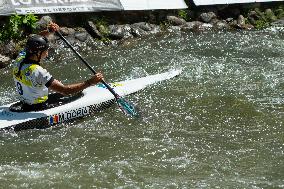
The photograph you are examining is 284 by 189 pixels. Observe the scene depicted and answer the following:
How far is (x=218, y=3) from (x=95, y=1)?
12.2 ft

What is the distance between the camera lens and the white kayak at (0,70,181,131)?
8.52m

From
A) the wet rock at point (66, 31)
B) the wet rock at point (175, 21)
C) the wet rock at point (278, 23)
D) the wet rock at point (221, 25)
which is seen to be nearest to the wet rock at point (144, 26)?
the wet rock at point (175, 21)

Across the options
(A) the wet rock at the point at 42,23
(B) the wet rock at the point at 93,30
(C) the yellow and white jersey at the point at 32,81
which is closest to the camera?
(C) the yellow and white jersey at the point at 32,81

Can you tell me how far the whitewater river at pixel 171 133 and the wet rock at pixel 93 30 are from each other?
0.72m

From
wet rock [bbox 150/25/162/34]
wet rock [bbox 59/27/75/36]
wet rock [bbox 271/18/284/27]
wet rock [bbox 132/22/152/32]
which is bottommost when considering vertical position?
wet rock [bbox 271/18/284/27]

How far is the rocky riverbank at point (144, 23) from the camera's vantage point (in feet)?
43.1

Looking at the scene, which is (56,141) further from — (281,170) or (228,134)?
(281,170)

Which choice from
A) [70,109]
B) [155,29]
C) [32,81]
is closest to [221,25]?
[155,29]

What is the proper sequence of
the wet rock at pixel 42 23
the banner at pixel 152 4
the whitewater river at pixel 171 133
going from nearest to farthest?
1. the whitewater river at pixel 171 133
2. the wet rock at pixel 42 23
3. the banner at pixel 152 4

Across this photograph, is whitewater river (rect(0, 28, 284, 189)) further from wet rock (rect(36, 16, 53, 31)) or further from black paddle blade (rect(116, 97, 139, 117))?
wet rock (rect(36, 16, 53, 31))

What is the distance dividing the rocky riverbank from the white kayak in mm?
3138

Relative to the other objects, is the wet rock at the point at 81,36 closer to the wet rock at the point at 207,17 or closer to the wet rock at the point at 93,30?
the wet rock at the point at 93,30

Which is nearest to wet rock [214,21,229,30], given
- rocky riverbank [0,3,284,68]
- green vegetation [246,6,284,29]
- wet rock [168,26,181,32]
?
rocky riverbank [0,3,284,68]

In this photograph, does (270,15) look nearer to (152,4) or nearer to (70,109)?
(152,4)
